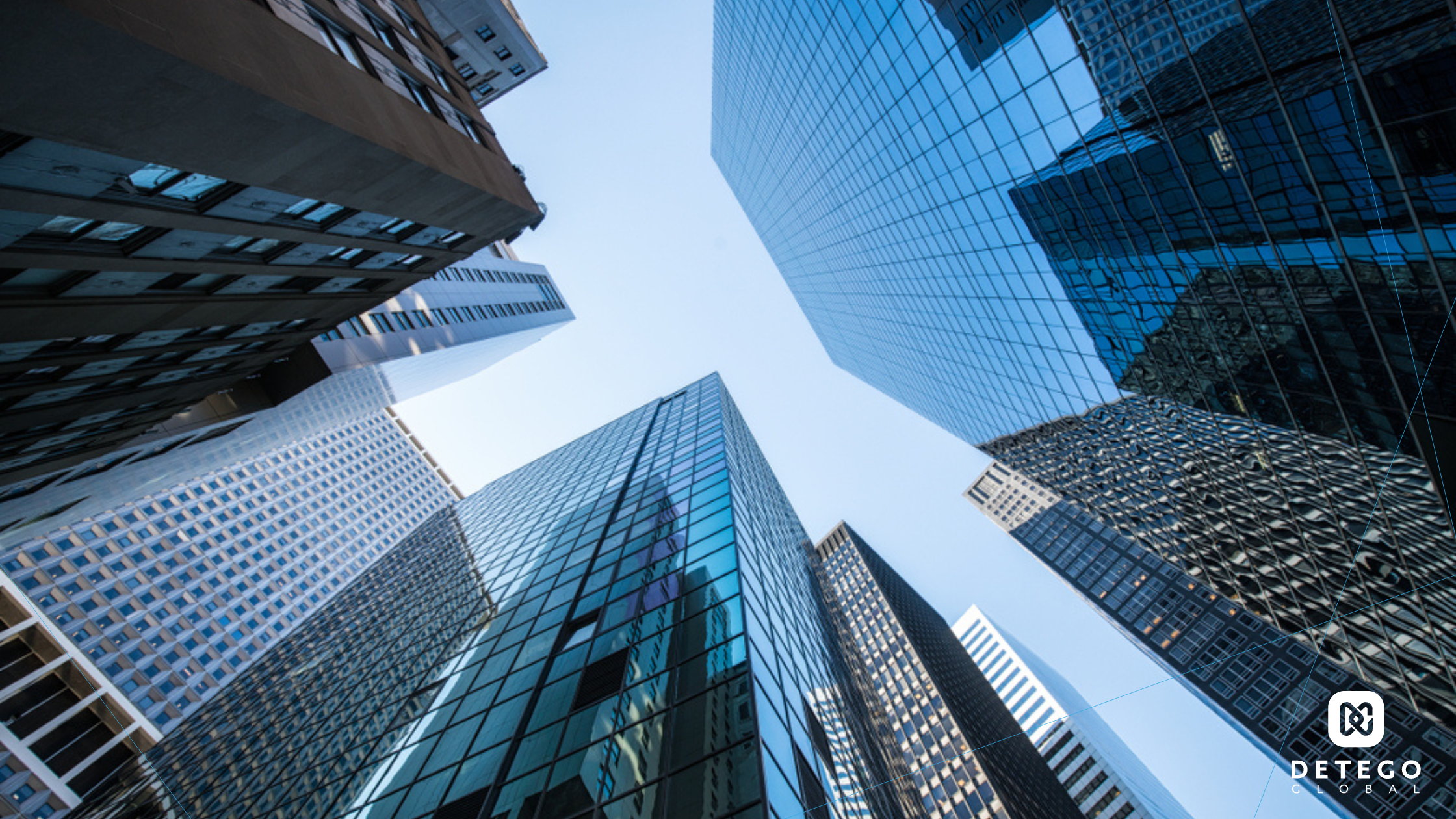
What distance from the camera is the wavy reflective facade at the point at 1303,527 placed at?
21500 mm

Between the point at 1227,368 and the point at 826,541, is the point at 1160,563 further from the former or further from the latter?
the point at 826,541

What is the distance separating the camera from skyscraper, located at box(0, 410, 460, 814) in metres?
57.7

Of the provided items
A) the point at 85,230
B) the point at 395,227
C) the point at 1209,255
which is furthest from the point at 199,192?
the point at 1209,255

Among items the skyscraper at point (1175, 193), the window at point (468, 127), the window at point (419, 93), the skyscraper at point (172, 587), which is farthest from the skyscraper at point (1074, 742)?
the skyscraper at point (172, 587)

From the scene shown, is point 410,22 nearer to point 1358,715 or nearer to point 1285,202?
point 1285,202

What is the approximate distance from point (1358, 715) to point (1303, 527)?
16.0 meters

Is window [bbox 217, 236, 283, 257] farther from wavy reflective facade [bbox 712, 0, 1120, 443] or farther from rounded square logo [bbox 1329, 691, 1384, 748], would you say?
rounded square logo [bbox 1329, 691, 1384, 748]

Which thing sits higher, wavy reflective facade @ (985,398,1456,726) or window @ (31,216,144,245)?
window @ (31,216,144,245)

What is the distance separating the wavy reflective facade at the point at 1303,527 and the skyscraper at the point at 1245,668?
17.6 feet

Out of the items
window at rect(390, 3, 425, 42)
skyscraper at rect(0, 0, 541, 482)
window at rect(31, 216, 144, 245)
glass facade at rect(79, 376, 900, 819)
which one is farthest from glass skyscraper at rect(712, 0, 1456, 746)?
window at rect(31, 216, 144, 245)

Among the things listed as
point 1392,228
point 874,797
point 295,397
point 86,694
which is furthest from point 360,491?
point 1392,228

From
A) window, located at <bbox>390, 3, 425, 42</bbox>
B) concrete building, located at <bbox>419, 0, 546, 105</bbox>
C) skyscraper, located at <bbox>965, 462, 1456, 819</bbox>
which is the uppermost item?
concrete building, located at <bbox>419, 0, 546, 105</bbox>

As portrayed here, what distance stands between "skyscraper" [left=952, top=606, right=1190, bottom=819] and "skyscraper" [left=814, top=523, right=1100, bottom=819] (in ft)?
10.1

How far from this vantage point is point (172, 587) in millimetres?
76875
